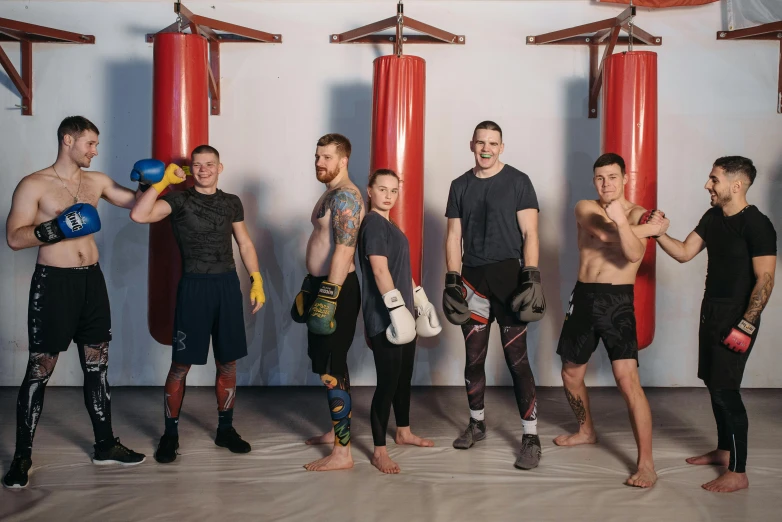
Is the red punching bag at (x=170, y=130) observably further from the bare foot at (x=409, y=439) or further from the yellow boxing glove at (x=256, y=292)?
the bare foot at (x=409, y=439)

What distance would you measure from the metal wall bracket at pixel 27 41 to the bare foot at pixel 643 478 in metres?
4.18

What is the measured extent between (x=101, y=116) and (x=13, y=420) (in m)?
2.05

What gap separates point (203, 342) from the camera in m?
3.38

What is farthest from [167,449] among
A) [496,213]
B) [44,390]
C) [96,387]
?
[496,213]

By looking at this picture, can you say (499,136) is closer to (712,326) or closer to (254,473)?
(712,326)

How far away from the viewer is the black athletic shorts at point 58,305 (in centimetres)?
314

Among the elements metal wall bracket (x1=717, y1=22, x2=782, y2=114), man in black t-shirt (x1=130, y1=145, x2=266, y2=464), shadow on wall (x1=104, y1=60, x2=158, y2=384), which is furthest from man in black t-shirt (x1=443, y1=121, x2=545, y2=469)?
shadow on wall (x1=104, y1=60, x2=158, y2=384)

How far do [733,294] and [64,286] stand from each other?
3000 mm

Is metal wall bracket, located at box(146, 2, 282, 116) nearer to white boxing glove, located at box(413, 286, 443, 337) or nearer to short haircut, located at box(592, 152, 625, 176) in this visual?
white boxing glove, located at box(413, 286, 443, 337)

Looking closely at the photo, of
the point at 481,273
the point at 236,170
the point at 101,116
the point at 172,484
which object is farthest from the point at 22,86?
the point at 481,273

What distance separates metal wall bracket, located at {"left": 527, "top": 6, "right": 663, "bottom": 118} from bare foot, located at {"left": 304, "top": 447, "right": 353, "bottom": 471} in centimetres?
270

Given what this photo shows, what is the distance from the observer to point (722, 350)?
3.11m

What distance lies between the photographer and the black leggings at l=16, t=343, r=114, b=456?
3123mm

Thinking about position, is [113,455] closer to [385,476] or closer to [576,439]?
[385,476]
